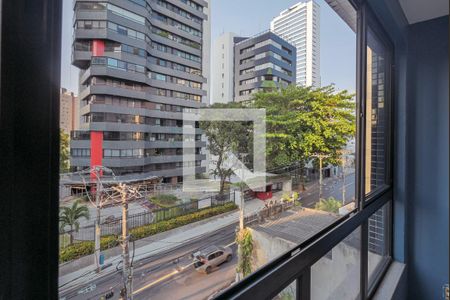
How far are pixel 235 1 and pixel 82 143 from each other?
29.0 inches

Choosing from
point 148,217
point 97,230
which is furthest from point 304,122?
point 97,230

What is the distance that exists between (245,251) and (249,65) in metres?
0.69

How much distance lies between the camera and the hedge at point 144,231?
514 mm

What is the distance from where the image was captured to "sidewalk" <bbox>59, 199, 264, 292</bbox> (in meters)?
0.51

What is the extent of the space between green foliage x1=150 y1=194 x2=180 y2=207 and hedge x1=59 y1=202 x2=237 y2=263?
0.04m

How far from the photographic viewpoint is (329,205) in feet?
4.69

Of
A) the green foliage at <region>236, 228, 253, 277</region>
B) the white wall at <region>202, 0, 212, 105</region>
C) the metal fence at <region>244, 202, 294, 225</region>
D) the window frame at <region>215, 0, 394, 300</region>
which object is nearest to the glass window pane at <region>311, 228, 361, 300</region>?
the window frame at <region>215, 0, 394, 300</region>

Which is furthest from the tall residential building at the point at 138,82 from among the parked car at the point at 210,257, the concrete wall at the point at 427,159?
the concrete wall at the point at 427,159

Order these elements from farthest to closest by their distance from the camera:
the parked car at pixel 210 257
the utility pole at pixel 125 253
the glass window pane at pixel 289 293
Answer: the glass window pane at pixel 289 293
the parked car at pixel 210 257
the utility pole at pixel 125 253

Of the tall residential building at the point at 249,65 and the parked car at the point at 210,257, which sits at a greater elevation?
the tall residential building at the point at 249,65

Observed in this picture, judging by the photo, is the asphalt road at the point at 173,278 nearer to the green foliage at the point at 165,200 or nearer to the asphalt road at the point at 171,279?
the asphalt road at the point at 171,279

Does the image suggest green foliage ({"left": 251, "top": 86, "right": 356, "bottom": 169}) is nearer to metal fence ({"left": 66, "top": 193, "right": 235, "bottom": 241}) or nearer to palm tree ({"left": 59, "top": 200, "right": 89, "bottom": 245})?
metal fence ({"left": 66, "top": 193, "right": 235, "bottom": 241})

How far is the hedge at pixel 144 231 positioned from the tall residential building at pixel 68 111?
0.75 ft

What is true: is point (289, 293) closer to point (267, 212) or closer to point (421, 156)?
point (267, 212)
